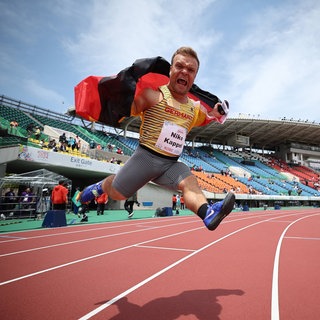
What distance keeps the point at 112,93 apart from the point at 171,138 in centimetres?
76

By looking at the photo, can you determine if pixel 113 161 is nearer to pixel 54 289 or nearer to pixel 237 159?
pixel 54 289

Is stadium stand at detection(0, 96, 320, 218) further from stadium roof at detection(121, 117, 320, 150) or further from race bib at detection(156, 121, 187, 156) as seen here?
race bib at detection(156, 121, 187, 156)

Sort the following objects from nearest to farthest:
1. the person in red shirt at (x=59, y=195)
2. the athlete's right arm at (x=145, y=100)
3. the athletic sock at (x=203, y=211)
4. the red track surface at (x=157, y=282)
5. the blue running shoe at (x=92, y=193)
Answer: the athletic sock at (x=203, y=211)
the athlete's right arm at (x=145, y=100)
the red track surface at (x=157, y=282)
the blue running shoe at (x=92, y=193)
the person in red shirt at (x=59, y=195)

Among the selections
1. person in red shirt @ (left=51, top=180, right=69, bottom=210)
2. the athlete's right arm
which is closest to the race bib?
the athlete's right arm

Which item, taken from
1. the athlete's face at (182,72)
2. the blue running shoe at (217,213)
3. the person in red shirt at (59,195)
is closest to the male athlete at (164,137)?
the athlete's face at (182,72)

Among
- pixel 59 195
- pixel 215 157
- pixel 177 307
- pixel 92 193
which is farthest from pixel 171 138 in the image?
pixel 215 157

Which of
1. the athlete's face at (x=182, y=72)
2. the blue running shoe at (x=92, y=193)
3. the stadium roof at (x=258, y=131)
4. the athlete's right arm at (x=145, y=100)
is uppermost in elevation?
the stadium roof at (x=258, y=131)

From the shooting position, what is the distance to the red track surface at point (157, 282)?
275 cm

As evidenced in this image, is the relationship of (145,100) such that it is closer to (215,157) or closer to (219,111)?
(219,111)

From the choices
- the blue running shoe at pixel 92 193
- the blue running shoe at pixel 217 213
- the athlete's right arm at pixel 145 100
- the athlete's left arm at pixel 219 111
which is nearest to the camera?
the blue running shoe at pixel 217 213

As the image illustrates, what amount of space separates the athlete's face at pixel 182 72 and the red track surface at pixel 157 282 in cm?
244

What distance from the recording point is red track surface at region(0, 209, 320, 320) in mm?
2754

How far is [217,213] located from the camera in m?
2.28

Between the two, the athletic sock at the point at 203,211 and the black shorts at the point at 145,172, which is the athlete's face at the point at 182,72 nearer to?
the black shorts at the point at 145,172
